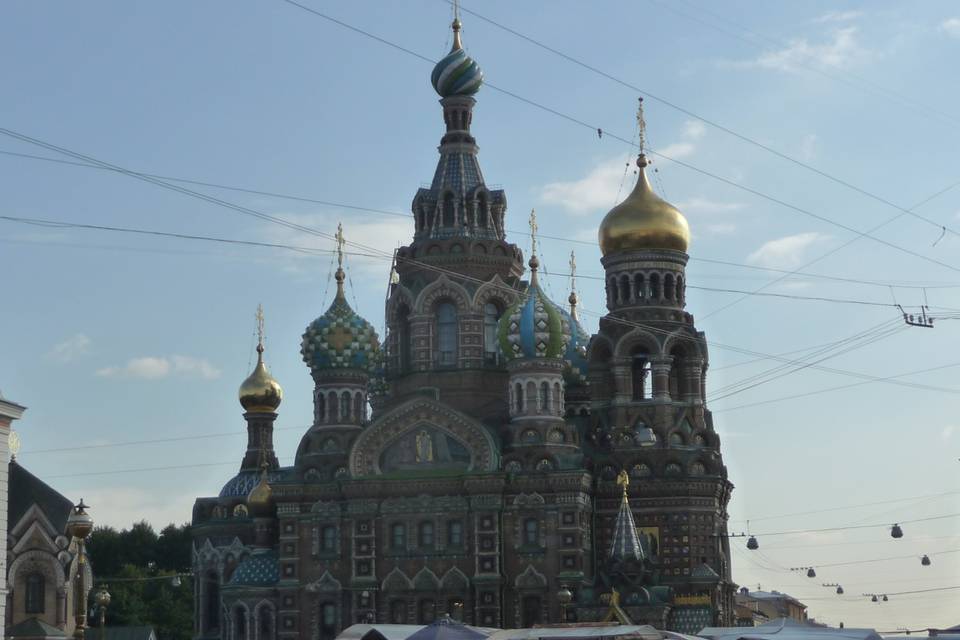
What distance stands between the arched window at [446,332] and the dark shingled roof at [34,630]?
627 inches

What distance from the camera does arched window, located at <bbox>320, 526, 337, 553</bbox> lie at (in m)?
61.2

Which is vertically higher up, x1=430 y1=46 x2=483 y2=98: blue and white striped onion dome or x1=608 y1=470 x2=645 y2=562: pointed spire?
x1=430 y1=46 x2=483 y2=98: blue and white striped onion dome

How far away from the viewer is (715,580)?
59.3 m

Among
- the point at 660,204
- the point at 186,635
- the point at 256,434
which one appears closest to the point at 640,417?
the point at 660,204

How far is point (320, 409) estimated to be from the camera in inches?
2475

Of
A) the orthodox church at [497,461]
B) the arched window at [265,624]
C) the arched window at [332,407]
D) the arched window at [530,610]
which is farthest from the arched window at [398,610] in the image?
the arched window at [332,407]

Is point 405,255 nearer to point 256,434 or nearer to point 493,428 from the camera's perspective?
point 493,428

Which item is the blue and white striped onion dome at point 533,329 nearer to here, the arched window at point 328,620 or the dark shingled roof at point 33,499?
the arched window at point 328,620

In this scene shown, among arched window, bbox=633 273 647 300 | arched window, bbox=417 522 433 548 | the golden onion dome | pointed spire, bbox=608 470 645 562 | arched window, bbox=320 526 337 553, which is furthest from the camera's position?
the golden onion dome

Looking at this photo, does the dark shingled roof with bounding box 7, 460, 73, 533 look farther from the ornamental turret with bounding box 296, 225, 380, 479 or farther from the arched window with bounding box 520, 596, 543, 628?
the arched window with bounding box 520, 596, 543, 628

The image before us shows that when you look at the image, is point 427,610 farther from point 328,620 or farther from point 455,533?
point 328,620

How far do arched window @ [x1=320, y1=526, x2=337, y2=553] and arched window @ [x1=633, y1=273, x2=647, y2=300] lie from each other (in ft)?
42.3

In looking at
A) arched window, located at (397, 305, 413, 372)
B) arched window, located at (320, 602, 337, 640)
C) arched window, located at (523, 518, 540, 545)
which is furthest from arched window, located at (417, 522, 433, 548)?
arched window, located at (397, 305, 413, 372)

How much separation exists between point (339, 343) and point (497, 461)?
283 inches
